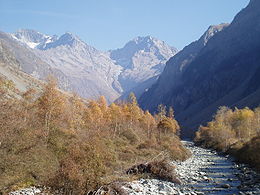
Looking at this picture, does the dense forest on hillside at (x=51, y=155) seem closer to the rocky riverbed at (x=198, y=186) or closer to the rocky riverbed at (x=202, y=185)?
the rocky riverbed at (x=198, y=186)

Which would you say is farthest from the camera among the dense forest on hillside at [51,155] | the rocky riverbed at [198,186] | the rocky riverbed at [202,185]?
the rocky riverbed at [202,185]

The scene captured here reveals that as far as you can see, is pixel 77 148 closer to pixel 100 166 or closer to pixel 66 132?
pixel 100 166

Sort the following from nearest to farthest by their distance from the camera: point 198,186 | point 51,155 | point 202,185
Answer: point 198,186 < point 202,185 < point 51,155

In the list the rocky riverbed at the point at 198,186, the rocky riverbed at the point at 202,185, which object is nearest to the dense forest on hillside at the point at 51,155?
the rocky riverbed at the point at 198,186

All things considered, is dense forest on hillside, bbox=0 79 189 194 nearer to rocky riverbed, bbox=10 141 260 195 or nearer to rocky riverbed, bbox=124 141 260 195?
rocky riverbed, bbox=10 141 260 195

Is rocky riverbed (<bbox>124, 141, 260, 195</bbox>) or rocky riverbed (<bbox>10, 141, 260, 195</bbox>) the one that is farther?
rocky riverbed (<bbox>124, 141, 260, 195</bbox>)

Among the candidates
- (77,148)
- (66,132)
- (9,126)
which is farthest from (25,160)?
(66,132)

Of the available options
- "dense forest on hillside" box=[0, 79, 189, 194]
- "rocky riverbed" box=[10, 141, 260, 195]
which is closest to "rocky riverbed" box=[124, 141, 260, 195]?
"rocky riverbed" box=[10, 141, 260, 195]

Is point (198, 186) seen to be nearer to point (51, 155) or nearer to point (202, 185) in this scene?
point (202, 185)

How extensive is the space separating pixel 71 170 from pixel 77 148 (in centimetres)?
195

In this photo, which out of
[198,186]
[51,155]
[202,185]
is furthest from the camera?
[51,155]

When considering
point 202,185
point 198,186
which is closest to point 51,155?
point 198,186

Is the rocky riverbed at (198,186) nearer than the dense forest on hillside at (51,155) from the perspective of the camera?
No

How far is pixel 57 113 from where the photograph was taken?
166 feet
